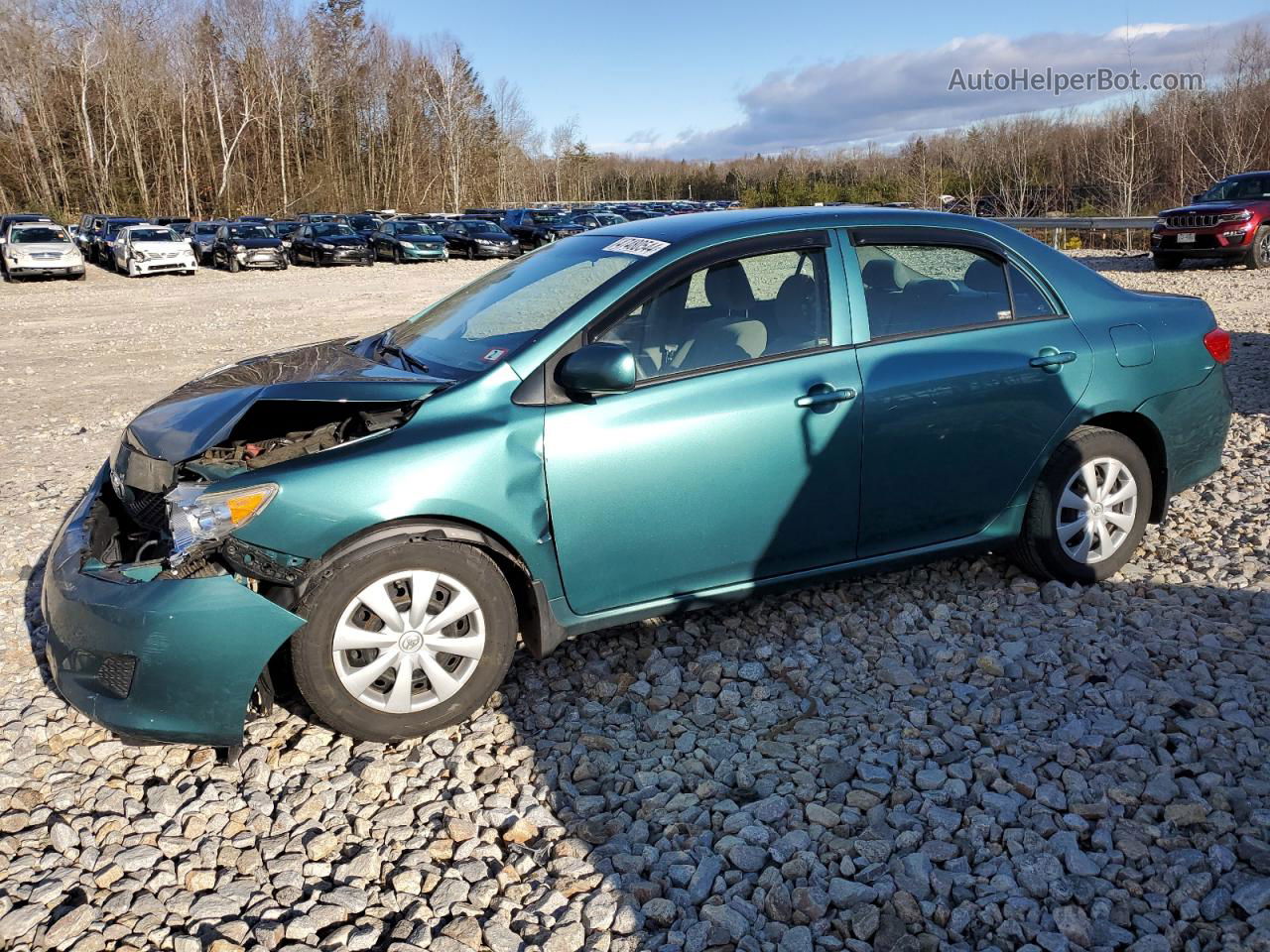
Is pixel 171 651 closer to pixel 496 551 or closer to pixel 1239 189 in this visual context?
pixel 496 551

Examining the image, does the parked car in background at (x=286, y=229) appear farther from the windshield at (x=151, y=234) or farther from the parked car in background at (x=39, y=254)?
the parked car in background at (x=39, y=254)

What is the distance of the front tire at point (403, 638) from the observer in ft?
10.7

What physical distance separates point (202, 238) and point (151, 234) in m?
4.07

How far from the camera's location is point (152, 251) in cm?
2925

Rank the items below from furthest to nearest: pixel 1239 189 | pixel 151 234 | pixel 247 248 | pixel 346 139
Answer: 1. pixel 346 139
2. pixel 247 248
3. pixel 151 234
4. pixel 1239 189

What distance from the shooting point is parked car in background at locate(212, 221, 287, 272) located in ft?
103

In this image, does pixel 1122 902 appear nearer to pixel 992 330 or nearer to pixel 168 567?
pixel 992 330

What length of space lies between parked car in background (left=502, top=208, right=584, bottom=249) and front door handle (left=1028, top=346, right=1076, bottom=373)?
3190 cm

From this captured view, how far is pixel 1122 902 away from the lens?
2648mm

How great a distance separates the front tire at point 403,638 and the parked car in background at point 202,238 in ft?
109

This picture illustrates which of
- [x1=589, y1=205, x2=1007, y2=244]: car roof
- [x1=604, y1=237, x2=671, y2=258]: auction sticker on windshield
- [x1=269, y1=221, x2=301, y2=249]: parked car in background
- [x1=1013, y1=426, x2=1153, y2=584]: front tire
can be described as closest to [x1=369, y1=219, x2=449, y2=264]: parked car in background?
[x1=269, y1=221, x2=301, y2=249]: parked car in background

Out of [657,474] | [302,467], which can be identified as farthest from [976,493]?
[302,467]

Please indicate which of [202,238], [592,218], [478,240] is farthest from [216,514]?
[592,218]

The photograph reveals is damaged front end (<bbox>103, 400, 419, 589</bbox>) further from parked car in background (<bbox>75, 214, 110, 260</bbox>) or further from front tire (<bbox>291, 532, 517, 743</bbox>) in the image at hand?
parked car in background (<bbox>75, 214, 110, 260</bbox>)
